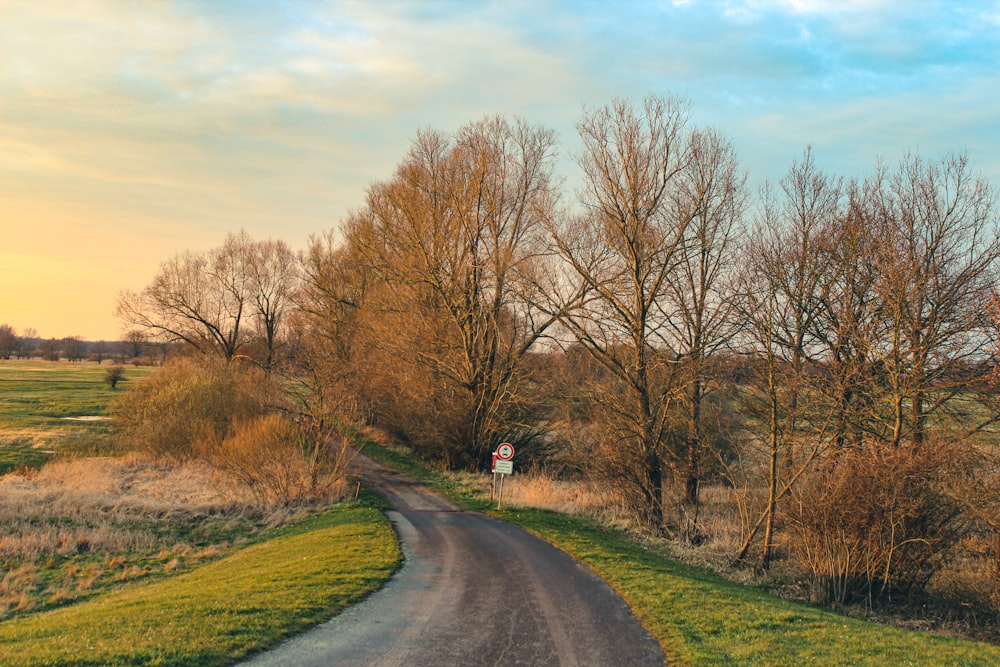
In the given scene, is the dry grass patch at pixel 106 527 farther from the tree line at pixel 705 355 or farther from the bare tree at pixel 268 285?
the bare tree at pixel 268 285

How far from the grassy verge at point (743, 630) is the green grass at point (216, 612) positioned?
513 centimetres

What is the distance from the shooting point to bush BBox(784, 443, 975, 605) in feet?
50.2

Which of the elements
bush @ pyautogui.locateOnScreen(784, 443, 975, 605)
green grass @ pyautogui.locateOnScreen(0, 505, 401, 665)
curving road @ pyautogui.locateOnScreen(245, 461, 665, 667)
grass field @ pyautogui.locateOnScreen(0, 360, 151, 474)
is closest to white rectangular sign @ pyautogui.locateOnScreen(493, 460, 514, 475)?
curving road @ pyautogui.locateOnScreen(245, 461, 665, 667)

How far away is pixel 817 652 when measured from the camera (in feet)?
31.2

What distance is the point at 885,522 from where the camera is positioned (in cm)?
1556

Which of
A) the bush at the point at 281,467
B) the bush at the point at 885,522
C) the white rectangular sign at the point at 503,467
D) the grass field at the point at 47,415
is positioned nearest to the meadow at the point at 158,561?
the grass field at the point at 47,415

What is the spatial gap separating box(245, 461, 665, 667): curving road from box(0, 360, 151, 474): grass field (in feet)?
102

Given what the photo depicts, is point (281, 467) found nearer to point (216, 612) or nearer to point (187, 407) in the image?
point (187, 407)

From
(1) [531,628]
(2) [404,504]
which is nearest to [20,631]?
(1) [531,628]

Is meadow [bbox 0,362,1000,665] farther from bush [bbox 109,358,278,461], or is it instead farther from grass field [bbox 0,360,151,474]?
grass field [bbox 0,360,151,474]

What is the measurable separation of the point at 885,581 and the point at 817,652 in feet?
25.7

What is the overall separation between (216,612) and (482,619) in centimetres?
418

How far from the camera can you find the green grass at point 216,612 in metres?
8.07

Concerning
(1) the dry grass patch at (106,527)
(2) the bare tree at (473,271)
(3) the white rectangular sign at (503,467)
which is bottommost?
(1) the dry grass patch at (106,527)
